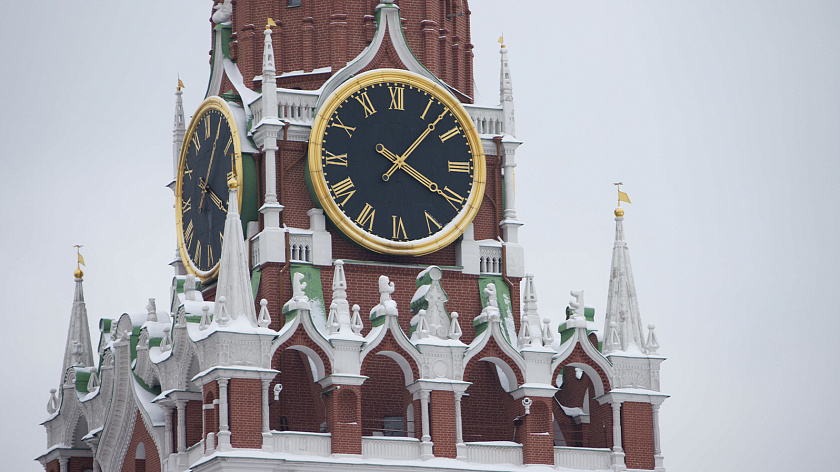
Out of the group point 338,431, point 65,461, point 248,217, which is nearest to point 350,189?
point 248,217

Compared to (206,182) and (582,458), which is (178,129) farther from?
(582,458)

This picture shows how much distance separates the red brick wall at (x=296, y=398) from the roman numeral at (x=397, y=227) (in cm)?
341

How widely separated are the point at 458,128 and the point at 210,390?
8.84 meters

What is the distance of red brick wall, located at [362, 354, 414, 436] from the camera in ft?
166

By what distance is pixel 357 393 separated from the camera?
160 ft

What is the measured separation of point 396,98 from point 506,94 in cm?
295

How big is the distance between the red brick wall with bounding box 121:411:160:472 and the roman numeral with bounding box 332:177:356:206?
21.5 feet

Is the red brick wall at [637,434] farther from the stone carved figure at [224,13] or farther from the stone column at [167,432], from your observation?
the stone carved figure at [224,13]

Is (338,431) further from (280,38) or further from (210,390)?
(280,38)

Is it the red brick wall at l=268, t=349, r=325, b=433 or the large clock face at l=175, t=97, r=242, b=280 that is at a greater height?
the large clock face at l=175, t=97, r=242, b=280

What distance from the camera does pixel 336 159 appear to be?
169 ft

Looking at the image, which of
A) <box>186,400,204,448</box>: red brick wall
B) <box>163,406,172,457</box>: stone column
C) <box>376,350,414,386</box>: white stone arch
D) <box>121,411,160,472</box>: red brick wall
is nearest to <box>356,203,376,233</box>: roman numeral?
<box>376,350,414,386</box>: white stone arch

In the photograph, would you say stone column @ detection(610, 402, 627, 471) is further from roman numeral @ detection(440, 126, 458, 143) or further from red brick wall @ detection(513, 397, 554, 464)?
roman numeral @ detection(440, 126, 458, 143)

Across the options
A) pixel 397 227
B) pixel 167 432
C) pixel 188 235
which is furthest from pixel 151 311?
pixel 397 227
